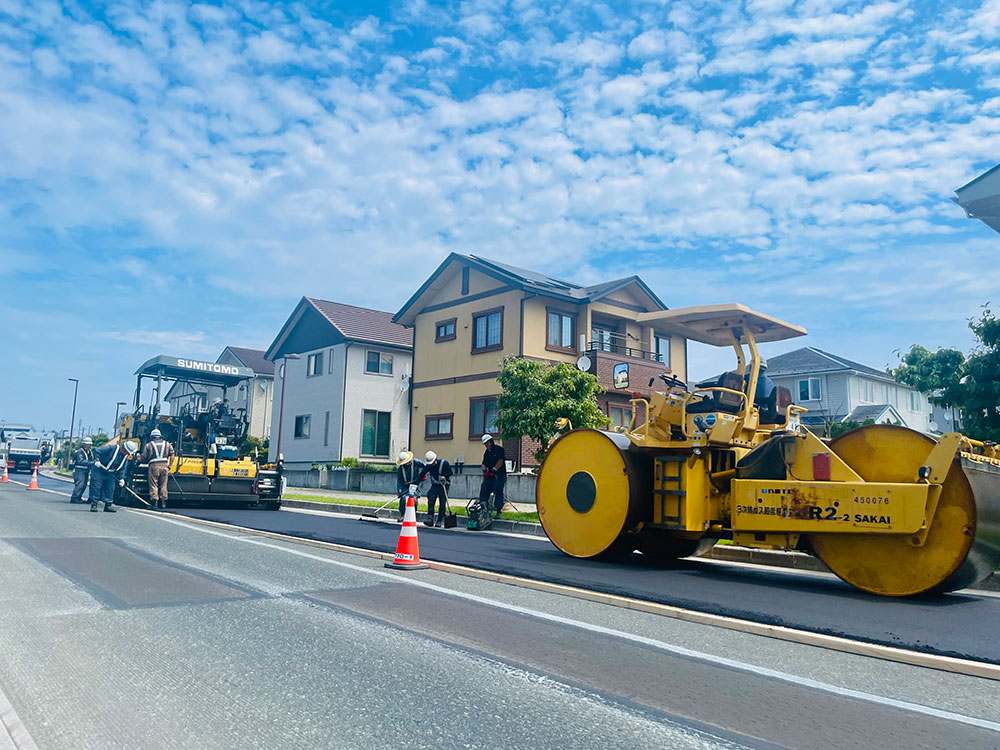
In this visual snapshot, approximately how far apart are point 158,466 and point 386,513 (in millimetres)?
5387

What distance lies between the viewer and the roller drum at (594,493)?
9.18m

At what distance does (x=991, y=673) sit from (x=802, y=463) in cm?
331

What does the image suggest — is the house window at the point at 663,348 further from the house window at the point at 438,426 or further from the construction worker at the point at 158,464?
the construction worker at the point at 158,464

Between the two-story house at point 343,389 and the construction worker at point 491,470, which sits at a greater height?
the two-story house at point 343,389

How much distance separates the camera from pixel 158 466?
18406 millimetres

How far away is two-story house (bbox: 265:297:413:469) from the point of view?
36281 mm

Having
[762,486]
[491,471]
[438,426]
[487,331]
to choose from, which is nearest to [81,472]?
[491,471]

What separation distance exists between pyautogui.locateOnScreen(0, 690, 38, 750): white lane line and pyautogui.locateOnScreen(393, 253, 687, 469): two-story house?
875 inches

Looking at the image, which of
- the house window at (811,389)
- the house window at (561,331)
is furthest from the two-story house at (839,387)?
the house window at (561,331)

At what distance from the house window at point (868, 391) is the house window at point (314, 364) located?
26.9m

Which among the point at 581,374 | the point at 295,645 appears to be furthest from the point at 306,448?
the point at 295,645

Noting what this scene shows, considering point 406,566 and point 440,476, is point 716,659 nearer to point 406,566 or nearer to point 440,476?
point 406,566

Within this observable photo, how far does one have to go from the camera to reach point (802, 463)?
804 cm

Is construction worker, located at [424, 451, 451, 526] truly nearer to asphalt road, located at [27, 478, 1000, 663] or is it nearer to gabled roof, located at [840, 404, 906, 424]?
asphalt road, located at [27, 478, 1000, 663]
